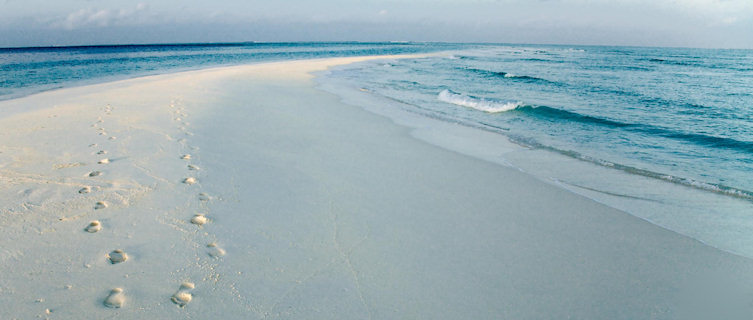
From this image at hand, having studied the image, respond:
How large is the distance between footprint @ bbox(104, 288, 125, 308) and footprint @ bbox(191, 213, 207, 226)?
1.05 meters

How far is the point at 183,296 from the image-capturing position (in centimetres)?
254

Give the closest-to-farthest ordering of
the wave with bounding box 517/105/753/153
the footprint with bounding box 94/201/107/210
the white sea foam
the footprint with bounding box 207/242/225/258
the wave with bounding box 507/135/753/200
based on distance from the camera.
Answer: the footprint with bounding box 207/242/225/258
the footprint with bounding box 94/201/107/210
the wave with bounding box 507/135/753/200
the wave with bounding box 517/105/753/153
the white sea foam

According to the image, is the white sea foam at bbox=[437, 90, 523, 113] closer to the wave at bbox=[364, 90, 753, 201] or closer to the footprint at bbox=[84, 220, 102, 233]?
the wave at bbox=[364, 90, 753, 201]

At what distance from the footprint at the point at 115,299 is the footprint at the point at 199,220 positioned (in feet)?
3.45

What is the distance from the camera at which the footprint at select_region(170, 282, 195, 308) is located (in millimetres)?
2490

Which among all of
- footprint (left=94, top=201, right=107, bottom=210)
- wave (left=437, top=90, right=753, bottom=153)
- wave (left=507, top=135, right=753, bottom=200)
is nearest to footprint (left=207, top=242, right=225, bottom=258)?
footprint (left=94, top=201, right=107, bottom=210)

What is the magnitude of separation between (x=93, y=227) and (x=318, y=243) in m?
2.04

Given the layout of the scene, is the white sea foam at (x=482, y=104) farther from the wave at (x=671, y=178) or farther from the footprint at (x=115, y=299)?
the footprint at (x=115, y=299)

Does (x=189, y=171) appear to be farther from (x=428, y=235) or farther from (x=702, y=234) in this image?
(x=702, y=234)

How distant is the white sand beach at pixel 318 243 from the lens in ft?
8.46

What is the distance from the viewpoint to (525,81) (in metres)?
20.4

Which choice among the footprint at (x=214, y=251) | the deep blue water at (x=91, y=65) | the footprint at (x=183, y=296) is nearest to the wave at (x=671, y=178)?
the footprint at (x=214, y=251)

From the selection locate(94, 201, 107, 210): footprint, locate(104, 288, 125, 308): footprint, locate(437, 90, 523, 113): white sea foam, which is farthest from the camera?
locate(437, 90, 523, 113): white sea foam

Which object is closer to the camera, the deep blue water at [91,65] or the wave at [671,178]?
the wave at [671,178]
